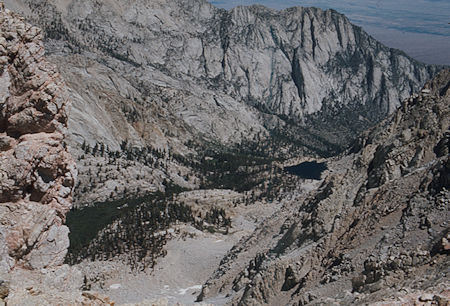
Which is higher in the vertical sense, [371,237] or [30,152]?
[30,152]

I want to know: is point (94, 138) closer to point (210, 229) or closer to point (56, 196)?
point (210, 229)

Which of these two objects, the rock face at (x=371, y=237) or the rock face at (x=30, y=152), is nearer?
the rock face at (x=30, y=152)

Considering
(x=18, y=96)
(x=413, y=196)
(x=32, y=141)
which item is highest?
(x=18, y=96)

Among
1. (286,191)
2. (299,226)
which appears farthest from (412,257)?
(286,191)

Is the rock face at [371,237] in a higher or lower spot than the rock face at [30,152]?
lower
